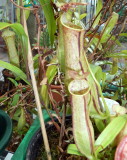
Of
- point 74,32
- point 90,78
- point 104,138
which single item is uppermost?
point 74,32

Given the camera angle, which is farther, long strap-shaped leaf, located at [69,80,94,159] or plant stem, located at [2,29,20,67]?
plant stem, located at [2,29,20,67]

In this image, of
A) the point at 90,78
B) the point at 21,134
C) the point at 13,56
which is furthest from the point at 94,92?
the point at 13,56

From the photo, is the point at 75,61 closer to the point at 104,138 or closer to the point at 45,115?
the point at 104,138

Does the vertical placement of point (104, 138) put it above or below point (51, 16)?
below

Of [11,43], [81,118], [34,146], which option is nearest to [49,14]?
[81,118]

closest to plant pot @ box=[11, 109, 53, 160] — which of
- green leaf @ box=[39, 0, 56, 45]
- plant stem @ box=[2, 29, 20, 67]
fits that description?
green leaf @ box=[39, 0, 56, 45]

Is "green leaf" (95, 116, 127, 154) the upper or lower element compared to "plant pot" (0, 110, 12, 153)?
upper

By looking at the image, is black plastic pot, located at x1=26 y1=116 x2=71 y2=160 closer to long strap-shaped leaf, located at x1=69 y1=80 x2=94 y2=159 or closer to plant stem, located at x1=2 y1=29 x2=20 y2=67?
long strap-shaped leaf, located at x1=69 y1=80 x2=94 y2=159
